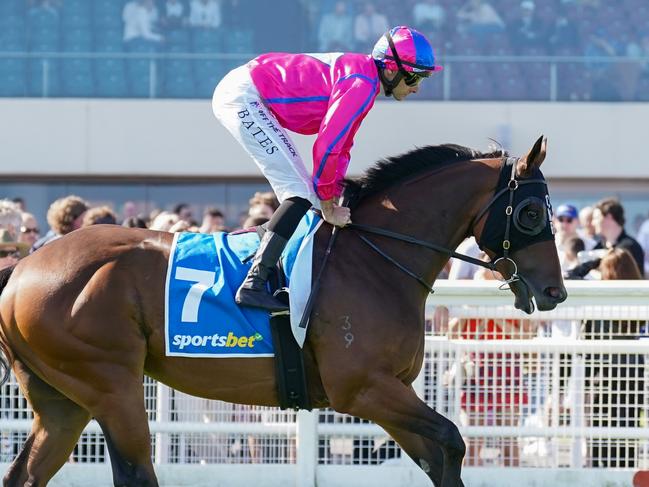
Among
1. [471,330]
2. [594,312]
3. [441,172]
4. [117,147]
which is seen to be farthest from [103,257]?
[117,147]

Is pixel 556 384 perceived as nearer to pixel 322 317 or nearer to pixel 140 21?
pixel 322 317

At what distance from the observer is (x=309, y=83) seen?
4691 mm

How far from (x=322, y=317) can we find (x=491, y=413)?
1987mm

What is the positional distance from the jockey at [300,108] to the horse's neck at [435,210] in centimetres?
22

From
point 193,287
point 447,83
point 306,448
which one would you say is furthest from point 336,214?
point 447,83

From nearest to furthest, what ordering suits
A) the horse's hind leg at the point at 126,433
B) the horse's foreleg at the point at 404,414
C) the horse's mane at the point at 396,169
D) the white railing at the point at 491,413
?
the horse's foreleg at the point at 404,414
the horse's hind leg at the point at 126,433
the horse's mane at the point at 396,169
the white railing at the point at 491,413

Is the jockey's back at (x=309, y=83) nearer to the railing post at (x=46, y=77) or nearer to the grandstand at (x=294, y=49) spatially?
the grandstand at (x=294, y=49)

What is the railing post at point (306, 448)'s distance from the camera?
624cm

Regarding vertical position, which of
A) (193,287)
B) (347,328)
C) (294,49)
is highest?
(294,49)

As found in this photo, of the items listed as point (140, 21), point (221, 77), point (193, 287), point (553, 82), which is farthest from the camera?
point (140, 21)

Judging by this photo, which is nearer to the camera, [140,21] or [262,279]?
[262,279]

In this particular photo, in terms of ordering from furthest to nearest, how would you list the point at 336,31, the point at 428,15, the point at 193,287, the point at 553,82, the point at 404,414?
the point at 428,15 < the point at 336,31 < the point at 553,82 < the point at 193,287 < the point at 404,414

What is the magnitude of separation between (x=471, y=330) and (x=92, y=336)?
7.69 feet

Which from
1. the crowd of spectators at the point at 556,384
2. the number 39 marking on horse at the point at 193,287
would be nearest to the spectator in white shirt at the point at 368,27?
the crowd of spectators at the point at 556,384
